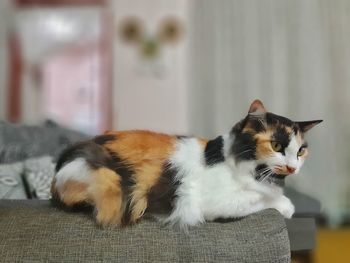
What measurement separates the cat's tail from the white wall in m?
2.44

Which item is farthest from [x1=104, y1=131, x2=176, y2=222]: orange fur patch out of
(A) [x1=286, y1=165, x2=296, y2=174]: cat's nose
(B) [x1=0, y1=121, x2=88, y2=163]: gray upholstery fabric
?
(B) [x1=0, y1=121, x2=88, y2=163]: gray upholstery fabric

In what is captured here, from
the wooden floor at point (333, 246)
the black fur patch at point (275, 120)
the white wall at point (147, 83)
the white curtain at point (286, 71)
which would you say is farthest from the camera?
the white wall at point (147, 83)

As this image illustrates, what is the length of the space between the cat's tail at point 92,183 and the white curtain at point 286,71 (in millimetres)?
1981

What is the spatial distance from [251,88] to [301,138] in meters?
2.11

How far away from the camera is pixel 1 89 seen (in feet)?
11.3

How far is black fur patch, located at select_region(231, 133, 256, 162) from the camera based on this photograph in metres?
0.86

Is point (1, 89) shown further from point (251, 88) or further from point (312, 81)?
point (312, 81)

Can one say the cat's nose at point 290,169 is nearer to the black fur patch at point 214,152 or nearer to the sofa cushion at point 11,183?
the black fur patch at point 214,152

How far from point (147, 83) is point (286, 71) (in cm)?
109

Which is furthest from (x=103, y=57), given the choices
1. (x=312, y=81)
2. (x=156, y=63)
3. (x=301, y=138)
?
(x=301, y=138)

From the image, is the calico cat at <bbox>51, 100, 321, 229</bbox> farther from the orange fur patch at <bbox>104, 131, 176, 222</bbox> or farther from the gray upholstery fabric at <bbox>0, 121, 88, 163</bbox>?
the gray upholstery fabric at <bbox>0, 121, 88, 163</bbox>

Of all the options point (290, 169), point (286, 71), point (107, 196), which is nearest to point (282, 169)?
point (290, 169)

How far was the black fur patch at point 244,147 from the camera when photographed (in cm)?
86

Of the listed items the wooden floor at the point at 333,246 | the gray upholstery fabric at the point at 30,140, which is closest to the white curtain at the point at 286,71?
the wooden floor at the point at 333,246
